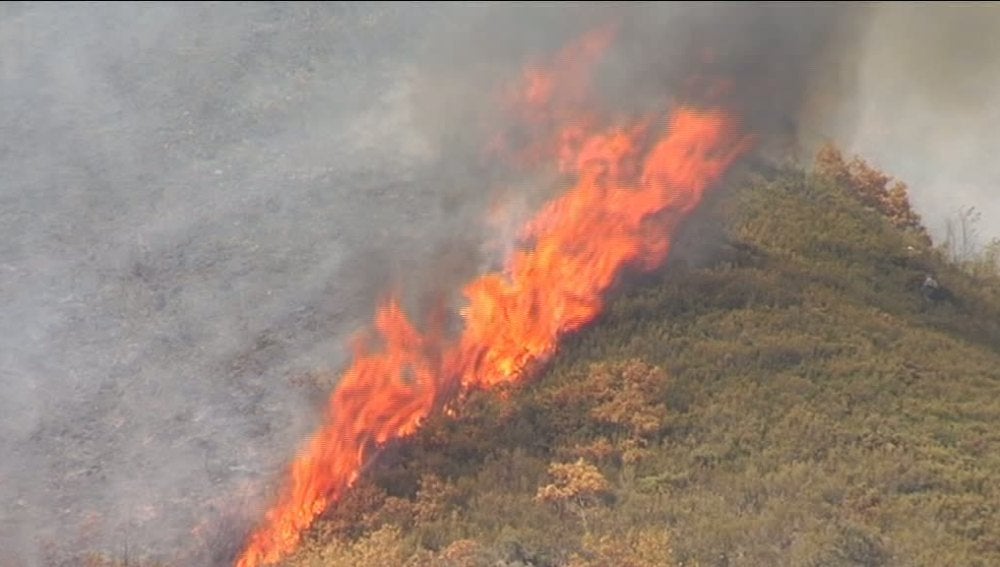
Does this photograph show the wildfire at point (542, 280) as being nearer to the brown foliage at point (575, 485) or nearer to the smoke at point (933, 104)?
the brown foliage at point (575, 485)

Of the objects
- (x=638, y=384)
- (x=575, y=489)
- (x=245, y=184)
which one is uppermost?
(x=245, y=184)

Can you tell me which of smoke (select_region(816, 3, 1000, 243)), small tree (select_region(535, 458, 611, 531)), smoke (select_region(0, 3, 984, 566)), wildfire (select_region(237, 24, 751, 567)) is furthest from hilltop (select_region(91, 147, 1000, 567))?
smoke (select_region(0, 3, 984, 566))

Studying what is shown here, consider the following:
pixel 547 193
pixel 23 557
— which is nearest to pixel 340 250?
pixel 547 193

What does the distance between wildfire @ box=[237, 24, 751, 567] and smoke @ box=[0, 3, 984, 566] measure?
620 millimetres

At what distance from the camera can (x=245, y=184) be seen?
2764 centimetres

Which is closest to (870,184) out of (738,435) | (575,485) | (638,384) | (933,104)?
(933,104)

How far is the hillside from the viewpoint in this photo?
66.4 feet

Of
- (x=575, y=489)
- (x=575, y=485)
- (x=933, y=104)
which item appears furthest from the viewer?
(x=933, y=104)

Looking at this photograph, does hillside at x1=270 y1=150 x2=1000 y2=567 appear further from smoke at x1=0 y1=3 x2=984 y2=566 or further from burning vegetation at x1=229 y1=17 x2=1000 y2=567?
smoke at x1=0 y1=3 x2=984 y2=566

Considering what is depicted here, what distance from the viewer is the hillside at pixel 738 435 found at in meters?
20.2

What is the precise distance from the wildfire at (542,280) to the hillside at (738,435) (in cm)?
76

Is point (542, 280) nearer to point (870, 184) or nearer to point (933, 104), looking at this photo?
point (870, 184)

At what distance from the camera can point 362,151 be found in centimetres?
2939

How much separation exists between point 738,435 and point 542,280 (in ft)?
24.1
